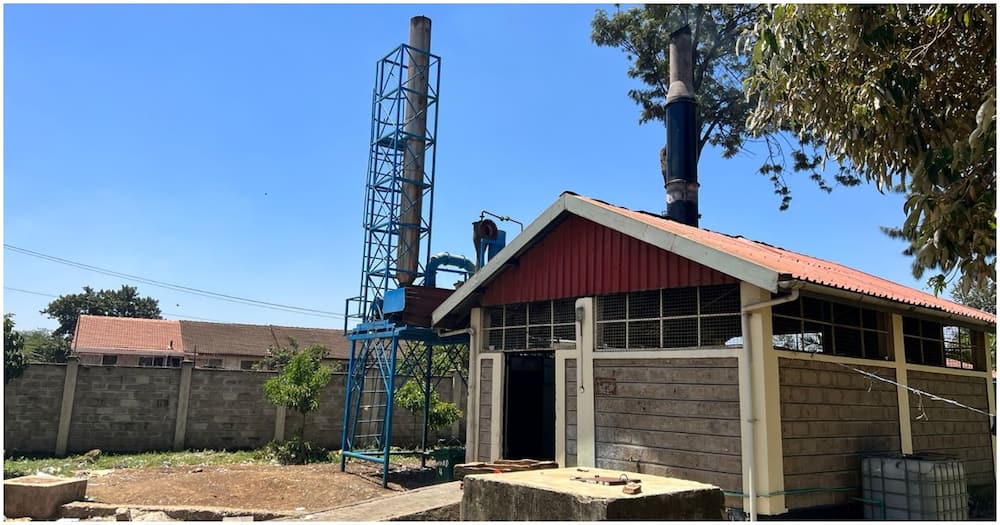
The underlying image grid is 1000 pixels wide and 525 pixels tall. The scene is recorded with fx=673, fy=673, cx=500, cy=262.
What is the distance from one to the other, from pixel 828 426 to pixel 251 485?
1032cm

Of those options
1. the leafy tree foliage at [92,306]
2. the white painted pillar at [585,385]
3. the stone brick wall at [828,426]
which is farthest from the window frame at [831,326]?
the leafy tree foliage at [92,306]

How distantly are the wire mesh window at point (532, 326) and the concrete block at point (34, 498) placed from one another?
7.23m

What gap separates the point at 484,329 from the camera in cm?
1209

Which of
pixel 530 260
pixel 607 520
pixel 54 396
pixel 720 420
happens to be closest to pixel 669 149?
pixel 530 260

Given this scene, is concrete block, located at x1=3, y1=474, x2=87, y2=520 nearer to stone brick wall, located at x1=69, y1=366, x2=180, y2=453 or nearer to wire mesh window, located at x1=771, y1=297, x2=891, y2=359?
stone brick wall, located at x1=69, y1=366, x2=180, y2=453

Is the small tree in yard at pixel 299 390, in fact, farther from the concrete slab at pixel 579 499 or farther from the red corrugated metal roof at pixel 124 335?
the red corrugated metal roof at pixel 124 335

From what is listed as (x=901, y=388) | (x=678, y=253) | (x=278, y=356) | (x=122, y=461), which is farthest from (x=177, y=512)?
(x=278, y=356)

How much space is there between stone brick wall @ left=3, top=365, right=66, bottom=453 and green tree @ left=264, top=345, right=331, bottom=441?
16.4 ft

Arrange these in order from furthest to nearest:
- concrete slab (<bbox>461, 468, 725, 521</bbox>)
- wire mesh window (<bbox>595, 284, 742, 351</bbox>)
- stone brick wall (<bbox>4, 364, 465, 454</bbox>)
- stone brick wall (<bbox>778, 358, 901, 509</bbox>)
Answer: stone brick wall (<bbox>4, 364, 465, 454</bbox>) < wire mesh window (<bbox>595, 284, 742, 351</bbox>) < stone brick wall (<bbox>778, 358, 901, 509</bbox>) < concrete slab (<bbox>461, 468, 725, 521</bbox>)

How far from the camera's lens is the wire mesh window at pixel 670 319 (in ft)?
28.4

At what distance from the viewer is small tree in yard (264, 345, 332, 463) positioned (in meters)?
17.4

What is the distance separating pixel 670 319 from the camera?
9.22m

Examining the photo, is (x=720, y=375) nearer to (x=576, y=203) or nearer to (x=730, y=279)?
(x=730, y=279)

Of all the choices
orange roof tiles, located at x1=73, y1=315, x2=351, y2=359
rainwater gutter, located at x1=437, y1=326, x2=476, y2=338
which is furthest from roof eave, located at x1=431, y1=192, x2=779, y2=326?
orange roof tiles, located at x1=73, y1=315, x2=351, y2=359
